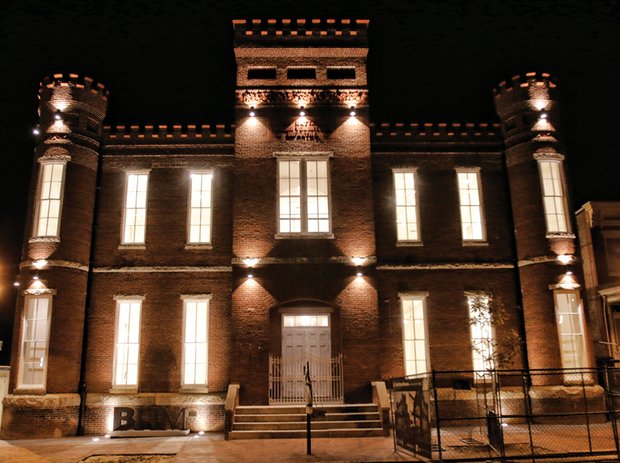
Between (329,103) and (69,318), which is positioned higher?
(329,103)

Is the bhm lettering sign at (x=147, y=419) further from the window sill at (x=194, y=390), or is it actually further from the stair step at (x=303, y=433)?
the stair step at (x=303, y=433)

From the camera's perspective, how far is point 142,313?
18.8 m

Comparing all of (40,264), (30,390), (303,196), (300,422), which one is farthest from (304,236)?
(30,390)

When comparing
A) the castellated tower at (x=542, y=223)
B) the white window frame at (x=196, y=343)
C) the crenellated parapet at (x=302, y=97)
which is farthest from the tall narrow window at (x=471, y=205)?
the white window frame at (x=196, y=343)

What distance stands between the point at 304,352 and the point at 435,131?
31.8 feet

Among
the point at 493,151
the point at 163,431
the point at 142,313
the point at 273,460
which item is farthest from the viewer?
the point at 493,151

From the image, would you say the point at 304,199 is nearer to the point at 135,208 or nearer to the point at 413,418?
the point at 135,208

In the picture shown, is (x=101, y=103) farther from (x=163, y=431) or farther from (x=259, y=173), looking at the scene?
(x=163, y=431)

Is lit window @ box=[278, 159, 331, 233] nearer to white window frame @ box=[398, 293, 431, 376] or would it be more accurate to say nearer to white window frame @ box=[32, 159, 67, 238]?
white window frame @ box=[398, 293, 431, 376]

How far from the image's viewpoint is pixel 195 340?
729 inches

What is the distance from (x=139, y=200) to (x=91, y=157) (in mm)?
2299

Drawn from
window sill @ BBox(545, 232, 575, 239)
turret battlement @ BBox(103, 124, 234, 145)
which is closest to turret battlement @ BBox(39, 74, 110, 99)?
turret battlement @ BBox(103, 124, 234, 145)

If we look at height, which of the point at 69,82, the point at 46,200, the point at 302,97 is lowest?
the point at 46,200

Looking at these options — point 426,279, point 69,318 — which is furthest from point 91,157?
point 426,279
